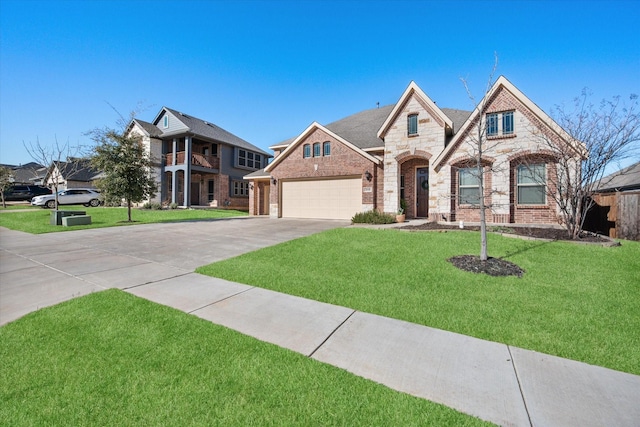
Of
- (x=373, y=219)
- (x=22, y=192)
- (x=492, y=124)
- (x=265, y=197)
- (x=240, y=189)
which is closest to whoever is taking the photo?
(x=492, y=124)

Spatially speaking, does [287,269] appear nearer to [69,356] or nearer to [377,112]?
[69,356]

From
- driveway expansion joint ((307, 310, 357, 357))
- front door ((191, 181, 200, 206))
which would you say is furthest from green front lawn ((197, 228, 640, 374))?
front door ((191, 181, 200, 206))

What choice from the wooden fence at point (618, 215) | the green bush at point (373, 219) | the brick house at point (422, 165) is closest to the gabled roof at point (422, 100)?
the brick house at point (422, 165)

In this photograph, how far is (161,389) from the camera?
243cm

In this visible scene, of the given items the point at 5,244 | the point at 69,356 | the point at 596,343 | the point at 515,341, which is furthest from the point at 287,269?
the point at 5,244

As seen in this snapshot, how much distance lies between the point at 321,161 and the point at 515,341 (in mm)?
14830

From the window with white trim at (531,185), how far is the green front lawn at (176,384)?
12.4 m

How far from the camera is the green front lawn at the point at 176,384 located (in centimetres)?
213

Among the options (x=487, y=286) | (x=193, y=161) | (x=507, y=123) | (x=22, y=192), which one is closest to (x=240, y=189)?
(x=193, y=161)

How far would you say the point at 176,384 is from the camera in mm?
2492

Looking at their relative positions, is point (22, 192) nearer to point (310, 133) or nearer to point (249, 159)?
point (249, 159)

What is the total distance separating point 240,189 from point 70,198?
49.2 ft

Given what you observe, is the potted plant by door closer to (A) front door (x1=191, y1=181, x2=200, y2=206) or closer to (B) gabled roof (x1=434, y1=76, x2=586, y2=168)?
(B) gabled roof (x1=434, y1=76, x2=586, y2=168)

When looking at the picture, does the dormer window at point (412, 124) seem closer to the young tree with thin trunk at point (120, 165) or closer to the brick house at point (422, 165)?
the brick house at point (422, 165)
